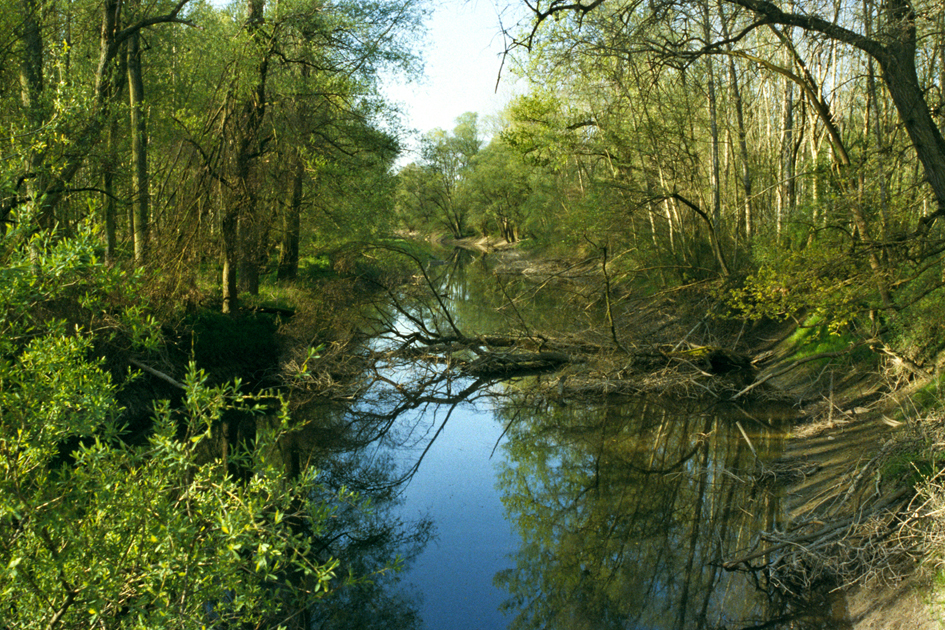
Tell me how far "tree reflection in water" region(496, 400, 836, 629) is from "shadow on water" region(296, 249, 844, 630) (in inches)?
0.8

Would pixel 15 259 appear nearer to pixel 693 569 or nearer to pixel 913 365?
pixel 693 569

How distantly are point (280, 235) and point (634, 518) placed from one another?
1166cm

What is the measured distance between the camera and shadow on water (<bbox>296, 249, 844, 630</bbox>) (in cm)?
614

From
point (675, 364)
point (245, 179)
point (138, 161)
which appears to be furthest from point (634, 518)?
point (138, 161)

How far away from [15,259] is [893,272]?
8819 millimetres

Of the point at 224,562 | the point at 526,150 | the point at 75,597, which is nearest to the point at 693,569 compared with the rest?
the point at 224,562

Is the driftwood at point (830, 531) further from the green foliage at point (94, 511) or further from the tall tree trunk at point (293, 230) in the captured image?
the tall tree trunk at point (293, 230)

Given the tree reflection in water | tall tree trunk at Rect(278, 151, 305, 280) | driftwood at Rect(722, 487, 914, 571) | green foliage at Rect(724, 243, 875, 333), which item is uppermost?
tall tree trunk at Rect(278, 151, 305, 280)

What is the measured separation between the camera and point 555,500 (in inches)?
342

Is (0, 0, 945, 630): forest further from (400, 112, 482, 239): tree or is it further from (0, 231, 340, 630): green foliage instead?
(400, 112, 482, 239): tree

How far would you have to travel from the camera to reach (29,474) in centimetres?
315

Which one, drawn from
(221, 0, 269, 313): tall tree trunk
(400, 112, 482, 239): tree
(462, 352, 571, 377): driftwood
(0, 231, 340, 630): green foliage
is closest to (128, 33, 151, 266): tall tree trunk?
(221, 0, 269, 313): tall tree trunk

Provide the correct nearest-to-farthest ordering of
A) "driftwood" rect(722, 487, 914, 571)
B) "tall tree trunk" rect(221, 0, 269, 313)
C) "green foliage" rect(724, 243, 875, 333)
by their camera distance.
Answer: "driftwood" rect(722, 487, 914, 571), "green foliage" rect(724, 243, 875, 333), "tall tree trunk" rect(221, 0, 269, 313)

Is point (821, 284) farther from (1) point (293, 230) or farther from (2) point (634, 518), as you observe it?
(1) point (293, 230)
